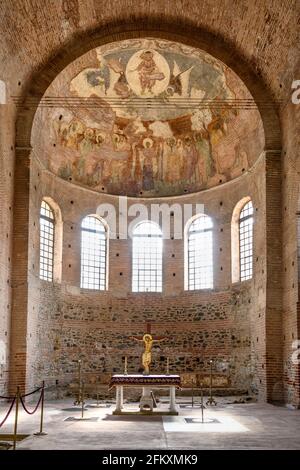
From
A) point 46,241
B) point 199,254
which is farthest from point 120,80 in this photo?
point 199,254

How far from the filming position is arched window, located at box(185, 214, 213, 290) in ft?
81.9

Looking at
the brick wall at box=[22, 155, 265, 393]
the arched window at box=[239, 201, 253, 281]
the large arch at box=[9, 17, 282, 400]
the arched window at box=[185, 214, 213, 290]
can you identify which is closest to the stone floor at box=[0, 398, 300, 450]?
the large arch at box=[9, 17, 282, 400]

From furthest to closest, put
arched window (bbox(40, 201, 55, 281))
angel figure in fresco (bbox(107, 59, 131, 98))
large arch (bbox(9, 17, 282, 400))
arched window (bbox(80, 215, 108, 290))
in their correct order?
arched window (bbox(80, 215, 108, 290)), arched window (bbox(40, 201, 55, 281)), angel figure in fresco (bbox(107, 59, 131, 98)), large arch (bbox(9, 17, 282, 400))

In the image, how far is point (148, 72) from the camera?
23719 mm

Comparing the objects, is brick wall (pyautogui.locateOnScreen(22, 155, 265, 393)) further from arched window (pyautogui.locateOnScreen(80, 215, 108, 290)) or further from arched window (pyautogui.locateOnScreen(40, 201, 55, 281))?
arched window (pyautogui.locateOnScreen(40, 201, 55, 281))

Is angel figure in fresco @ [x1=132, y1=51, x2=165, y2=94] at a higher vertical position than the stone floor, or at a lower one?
higher

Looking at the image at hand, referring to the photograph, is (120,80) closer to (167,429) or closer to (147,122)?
(147,122)

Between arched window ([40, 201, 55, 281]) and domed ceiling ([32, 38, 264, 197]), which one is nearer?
domed ceiling ([32, 38, 264, 197])

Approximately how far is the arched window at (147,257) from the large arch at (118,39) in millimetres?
6924

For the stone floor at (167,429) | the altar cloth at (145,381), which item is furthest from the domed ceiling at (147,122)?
the stone floor at (167,429)

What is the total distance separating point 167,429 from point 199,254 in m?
13.4

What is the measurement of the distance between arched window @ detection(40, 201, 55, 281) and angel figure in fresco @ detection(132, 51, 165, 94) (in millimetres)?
6258

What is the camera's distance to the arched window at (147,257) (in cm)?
2566
